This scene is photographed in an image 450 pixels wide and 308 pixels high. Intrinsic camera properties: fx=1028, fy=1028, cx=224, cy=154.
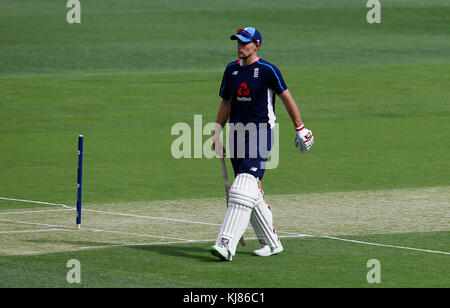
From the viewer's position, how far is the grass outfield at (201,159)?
10273mm

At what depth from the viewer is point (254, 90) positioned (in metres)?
10.6

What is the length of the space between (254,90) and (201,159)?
893 centimetres

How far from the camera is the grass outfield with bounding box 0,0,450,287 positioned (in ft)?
33.7

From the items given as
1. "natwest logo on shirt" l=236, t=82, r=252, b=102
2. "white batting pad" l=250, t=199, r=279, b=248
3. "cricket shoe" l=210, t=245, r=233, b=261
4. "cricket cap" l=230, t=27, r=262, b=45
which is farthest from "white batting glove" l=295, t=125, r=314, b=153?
"cricket shoe" l=210, t=245, r=233, b=261

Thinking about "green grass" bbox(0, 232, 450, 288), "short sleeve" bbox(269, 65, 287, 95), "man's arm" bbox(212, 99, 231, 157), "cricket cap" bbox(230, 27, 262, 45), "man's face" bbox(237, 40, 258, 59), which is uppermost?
"cricket cap" bbox(230, 27, 262, 45)

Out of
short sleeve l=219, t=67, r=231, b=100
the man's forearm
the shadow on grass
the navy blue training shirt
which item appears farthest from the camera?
the man's forearm

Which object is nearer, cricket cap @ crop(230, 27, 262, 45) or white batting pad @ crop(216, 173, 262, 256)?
white batting pad @ crop(216, 173, 262, 256)

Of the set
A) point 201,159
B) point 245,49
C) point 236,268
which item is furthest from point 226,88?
point 201,159

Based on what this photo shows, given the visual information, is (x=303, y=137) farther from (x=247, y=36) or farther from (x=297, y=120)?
(x=247, y=36)

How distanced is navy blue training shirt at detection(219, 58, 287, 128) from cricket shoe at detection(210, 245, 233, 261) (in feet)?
4.56

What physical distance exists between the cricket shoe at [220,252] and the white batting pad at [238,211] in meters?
0.04

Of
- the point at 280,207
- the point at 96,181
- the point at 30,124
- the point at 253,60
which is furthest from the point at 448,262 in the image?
the point at 30,124

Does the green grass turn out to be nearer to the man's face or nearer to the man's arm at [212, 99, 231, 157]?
the man's arm at [212, 99, 231, 157]

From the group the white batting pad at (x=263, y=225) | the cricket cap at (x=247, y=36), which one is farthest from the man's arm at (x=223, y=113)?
the white batting pad at (x=263, y=225)
